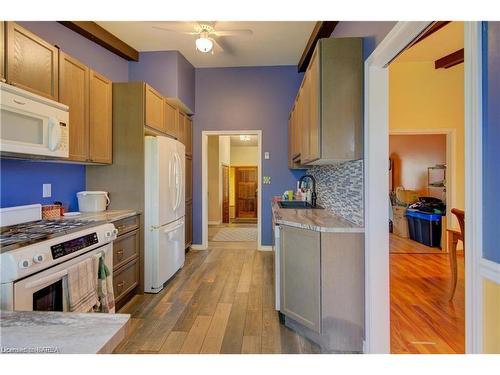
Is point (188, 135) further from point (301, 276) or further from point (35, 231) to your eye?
point (301, 276)

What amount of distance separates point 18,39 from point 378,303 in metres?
3.03

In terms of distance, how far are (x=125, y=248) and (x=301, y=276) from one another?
1.70 meters

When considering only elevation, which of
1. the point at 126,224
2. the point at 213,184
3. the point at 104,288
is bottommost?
the point at 104,288

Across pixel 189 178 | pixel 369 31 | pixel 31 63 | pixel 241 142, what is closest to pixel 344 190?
pixel 369 31

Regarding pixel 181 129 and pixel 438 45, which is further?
pixel 181 129

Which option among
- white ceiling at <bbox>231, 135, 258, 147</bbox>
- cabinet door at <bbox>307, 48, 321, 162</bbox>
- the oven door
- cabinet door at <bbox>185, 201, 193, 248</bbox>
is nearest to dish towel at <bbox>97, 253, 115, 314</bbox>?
the oven door

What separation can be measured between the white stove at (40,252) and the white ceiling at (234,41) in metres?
2.29

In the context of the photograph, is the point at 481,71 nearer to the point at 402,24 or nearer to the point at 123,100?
the point at 402,24

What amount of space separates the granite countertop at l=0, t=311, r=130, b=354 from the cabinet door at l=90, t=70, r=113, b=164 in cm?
214

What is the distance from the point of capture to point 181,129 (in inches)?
160

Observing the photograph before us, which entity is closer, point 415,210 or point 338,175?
point 338,175

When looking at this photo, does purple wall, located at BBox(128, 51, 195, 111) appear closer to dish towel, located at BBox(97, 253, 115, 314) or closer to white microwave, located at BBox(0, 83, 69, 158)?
white microwave, located at BBox(0, 83, 69, 158)
